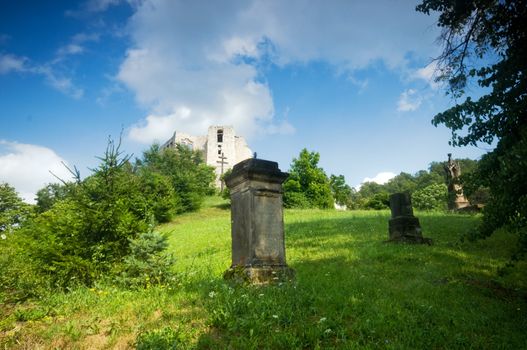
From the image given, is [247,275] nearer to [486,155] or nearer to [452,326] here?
[452,326]

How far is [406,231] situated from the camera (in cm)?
1174

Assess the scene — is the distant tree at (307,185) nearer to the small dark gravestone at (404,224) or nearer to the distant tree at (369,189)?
the small dark gravestone at (404,224)

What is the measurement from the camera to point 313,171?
1620 inches

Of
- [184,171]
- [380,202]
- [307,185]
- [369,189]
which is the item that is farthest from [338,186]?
[369,189]

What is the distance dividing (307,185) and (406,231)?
2942 cm

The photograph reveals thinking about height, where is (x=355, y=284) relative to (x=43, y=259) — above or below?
below

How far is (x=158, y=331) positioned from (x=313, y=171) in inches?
1493

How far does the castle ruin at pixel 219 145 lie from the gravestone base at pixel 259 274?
204 ft

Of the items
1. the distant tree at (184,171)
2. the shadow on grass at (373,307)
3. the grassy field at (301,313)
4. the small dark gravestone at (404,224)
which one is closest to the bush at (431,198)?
the distant tree at (184,171)

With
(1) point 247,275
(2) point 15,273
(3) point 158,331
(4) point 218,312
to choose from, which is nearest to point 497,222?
(1) point 247,275

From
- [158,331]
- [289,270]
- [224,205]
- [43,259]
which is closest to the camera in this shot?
[158,331]

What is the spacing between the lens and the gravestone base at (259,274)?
19.5 ft

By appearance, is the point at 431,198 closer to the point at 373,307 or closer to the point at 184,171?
the point at 184,171

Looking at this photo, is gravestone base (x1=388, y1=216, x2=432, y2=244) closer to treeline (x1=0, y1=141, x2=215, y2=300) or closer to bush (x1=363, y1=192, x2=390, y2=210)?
treeline (x1=0, y1=141, x2=215, y2=300)
